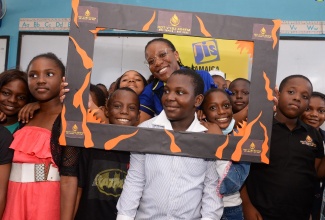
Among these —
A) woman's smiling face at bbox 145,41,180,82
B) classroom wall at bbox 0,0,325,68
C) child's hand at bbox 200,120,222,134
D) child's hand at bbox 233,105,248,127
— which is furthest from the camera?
classroom wall at bbox 0,0,325,68

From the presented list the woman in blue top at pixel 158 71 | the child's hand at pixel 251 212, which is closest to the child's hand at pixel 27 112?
the woman in blue top at pixel 158 71

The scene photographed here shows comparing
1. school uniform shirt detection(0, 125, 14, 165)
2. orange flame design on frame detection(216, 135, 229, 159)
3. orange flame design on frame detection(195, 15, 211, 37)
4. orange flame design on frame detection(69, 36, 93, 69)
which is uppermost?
orange flame design on frame detection(195, 15, 211, 37)

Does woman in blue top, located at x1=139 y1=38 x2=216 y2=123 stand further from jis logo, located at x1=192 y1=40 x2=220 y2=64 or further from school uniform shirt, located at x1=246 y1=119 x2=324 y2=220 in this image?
jis logo, located at x1=192 y1=40 x2=220 y2=64

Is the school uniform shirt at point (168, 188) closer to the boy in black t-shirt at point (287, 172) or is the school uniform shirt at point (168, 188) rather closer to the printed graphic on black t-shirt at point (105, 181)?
the printed graphic on black t-shirt at point (105, 181)

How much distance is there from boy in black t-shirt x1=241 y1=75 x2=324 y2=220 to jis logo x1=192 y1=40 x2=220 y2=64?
55.2 inches

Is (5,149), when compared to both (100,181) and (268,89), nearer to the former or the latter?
(100,181)

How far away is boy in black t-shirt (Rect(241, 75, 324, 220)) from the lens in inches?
73.7

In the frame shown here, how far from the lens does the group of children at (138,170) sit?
1.55 meters

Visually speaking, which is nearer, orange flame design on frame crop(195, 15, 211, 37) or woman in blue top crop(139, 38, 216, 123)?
orange flame design on frame crop(195, 15, 211, 37)

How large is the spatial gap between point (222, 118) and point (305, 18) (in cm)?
208

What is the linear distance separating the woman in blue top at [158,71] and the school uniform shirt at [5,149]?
68 cm

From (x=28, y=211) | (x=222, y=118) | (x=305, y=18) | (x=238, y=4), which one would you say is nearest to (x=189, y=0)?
(x=238, y=4)

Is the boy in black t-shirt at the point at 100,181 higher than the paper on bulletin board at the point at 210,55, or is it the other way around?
the paper on bulletin board at the point at 210,55

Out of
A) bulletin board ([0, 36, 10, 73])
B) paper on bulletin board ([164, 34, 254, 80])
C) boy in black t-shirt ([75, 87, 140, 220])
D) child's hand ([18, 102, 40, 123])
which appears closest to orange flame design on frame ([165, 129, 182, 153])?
boy in black t-shirt ([75, 87, 140, 220])
